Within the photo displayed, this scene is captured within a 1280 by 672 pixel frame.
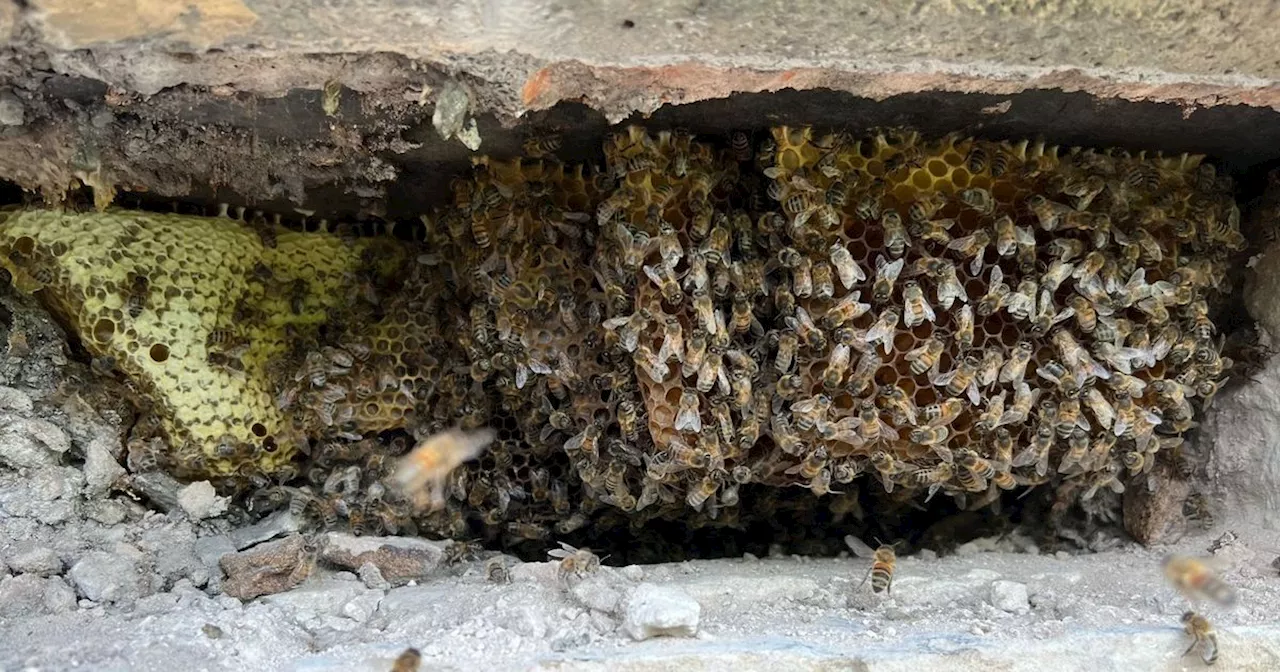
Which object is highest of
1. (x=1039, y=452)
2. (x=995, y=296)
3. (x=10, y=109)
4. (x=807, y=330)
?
(x=10, y=109)

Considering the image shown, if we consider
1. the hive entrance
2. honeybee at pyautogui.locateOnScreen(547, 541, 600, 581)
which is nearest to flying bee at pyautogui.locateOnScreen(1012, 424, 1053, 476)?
the hive entrance

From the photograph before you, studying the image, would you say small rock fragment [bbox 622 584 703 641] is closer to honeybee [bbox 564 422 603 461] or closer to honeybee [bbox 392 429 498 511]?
honeybee [bbox 564 422 603 461]

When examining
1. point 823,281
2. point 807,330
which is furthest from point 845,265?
point 807,330

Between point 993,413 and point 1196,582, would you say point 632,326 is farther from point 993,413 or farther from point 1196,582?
point 1196,582

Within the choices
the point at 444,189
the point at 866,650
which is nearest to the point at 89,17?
the point at 444,189

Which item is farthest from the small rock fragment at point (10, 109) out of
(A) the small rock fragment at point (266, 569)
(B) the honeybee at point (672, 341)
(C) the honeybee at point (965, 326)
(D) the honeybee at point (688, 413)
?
(C) the honeybee at point (965, 326)

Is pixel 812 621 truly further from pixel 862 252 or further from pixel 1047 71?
pixel 1047 71

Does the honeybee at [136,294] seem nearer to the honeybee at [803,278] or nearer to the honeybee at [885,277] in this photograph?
the honeybee at [803,278]

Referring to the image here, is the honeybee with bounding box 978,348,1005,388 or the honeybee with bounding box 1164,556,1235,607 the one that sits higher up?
the honeybee with bounding box 978,348,1005,388
